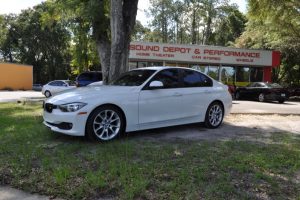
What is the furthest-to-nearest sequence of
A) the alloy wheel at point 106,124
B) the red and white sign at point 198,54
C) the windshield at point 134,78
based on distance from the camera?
1. the red and white sign at point 198,54
2. the windshield at point 134,78
3. the alloy wheel at point 106,124

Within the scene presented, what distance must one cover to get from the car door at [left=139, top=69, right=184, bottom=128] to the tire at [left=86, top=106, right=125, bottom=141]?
0.52 meters

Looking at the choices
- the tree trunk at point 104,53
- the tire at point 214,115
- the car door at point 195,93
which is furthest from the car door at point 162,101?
the tree trunk at point 104,53

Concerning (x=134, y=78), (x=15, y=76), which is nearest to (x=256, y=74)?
(x=134, y=78)

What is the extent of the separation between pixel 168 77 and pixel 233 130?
2089 mm

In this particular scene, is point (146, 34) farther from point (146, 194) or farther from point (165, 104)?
point (146, 194)

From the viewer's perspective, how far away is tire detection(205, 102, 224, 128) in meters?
9.20

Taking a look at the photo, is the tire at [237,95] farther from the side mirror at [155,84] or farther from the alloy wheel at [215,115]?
the side mirror at [155,84]

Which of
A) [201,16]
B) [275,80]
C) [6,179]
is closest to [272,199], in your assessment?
[6,179]

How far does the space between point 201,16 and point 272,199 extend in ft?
135

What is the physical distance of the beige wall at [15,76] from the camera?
44.9 m

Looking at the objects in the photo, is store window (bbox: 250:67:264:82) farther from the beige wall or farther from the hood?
the beige wall

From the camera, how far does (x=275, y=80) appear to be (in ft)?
119

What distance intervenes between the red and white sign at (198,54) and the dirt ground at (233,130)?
1481 cm

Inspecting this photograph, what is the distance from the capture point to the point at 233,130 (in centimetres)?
906
